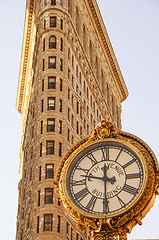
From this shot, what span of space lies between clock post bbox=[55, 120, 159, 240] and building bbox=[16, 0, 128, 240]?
5359 centimetres

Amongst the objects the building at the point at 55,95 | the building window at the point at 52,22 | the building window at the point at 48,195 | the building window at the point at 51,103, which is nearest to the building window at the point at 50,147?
the building at the point at 55,95

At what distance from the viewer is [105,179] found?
7.92m

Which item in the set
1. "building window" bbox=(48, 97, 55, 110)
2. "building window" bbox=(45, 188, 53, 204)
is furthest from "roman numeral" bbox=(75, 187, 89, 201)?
"building window" bbox=(48, 97, 55, 110)

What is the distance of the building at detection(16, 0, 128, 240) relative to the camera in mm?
64625

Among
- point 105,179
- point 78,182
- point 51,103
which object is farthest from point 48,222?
point 105,179

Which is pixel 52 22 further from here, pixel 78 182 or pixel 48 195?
pixel 78 182

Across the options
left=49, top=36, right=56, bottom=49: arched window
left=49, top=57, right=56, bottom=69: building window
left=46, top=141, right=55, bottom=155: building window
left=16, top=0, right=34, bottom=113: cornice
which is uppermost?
left=16, top=0, right=34, bottom=113: cornice

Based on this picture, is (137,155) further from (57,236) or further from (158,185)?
(57,236)

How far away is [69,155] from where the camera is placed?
852cm

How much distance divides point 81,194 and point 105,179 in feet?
1.39

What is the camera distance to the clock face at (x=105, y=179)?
7.65 meters

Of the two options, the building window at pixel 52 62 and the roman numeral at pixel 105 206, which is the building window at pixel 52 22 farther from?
the roman numeral at pixel 105 206

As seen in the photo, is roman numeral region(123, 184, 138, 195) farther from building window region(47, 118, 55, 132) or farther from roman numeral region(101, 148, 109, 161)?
building window region(47, 118, 55, 132)

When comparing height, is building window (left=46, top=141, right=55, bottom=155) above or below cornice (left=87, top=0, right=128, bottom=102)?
below
